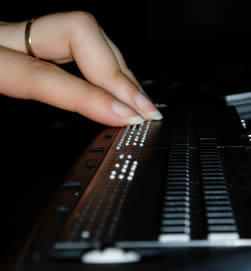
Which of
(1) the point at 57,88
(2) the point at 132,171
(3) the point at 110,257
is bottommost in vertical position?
(3) the point at 110,257

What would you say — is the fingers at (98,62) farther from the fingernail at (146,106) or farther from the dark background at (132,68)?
the dark background at (132,68)

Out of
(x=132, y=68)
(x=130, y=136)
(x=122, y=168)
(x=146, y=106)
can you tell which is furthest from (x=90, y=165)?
(x=132, y=68)

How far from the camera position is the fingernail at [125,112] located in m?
0.74

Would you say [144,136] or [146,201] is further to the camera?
[144,136]

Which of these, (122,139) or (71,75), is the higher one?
(71,75)

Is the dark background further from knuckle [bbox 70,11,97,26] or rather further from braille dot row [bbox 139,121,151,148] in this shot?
knuckle [bbox 70,11,97,26]

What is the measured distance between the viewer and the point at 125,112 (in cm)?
76

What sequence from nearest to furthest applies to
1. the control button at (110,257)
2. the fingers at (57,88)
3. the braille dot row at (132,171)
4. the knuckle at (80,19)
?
the control button at (110,257), the braille dot row at (132,171), the fingers at (57,88), the knuckle at (80,19)

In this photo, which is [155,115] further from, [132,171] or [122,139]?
[132,171]

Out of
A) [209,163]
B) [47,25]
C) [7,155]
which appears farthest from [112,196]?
[47,25]

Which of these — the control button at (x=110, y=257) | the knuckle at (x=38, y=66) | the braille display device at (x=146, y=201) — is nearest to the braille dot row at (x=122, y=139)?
the braille display device at (x=146, y=201)

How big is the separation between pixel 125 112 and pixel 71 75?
0.43ft

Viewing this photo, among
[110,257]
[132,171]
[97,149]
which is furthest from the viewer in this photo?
[97,149]

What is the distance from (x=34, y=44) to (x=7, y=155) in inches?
12.0
